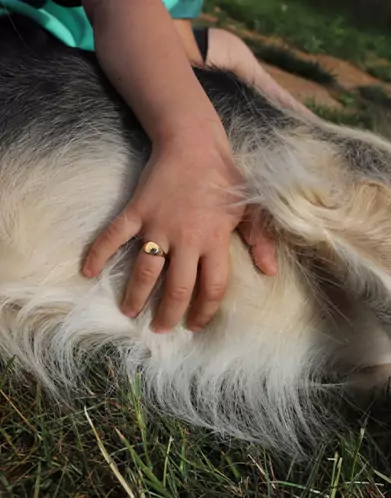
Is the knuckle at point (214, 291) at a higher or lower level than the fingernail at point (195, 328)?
higher

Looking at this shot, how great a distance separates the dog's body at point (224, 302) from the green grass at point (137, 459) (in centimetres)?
5

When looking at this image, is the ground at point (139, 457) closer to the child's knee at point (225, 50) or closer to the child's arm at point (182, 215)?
the child's arm at point (182, 215)

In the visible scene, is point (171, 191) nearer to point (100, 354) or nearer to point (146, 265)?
point (146, 265)

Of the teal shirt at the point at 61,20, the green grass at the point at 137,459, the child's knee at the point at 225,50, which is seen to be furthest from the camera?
the child's knee at the point at 225,50

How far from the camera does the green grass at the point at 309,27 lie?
3.76 metres

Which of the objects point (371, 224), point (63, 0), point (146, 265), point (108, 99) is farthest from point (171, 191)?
point (63, 0)

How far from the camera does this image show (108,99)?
155 cm

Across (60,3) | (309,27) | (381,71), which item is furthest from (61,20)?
(309,27)

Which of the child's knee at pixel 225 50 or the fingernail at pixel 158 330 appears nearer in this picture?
the fingernail at pixel 158 330

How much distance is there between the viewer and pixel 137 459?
4.22ft

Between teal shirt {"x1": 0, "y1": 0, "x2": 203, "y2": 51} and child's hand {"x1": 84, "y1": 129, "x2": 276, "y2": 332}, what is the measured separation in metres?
0.49

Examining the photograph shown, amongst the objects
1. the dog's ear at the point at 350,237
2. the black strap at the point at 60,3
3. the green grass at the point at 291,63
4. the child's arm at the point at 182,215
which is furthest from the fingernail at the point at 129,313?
the green grass at the point at 291,63

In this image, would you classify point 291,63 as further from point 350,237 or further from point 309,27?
point 350,237

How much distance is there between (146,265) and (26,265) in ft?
0.75
